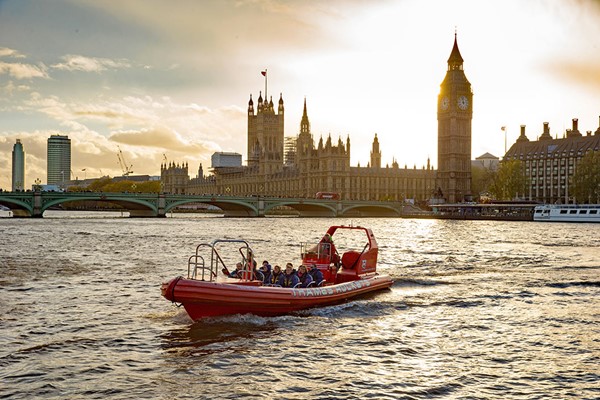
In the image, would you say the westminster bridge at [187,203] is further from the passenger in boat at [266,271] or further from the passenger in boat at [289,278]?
the passenger in boat at [289,278]

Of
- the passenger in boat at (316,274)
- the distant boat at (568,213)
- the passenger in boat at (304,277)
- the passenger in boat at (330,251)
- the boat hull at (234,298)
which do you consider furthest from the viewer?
the distant boat at (568,213)

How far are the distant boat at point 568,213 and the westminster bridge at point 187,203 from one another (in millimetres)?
33630

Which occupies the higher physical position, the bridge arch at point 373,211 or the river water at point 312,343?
the bridge arch at point 373,211

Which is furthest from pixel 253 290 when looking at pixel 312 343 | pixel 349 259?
pixel 349 259

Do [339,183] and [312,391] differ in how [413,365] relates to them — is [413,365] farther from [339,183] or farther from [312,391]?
[339,183]

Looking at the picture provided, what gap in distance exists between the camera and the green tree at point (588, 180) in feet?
465

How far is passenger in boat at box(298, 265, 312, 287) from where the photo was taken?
24.0 m

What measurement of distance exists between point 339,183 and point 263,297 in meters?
160

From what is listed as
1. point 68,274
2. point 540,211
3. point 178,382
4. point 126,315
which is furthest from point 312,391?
point 540,211

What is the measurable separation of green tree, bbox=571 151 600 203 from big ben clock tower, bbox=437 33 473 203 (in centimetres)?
4681

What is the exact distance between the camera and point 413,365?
57.6ft

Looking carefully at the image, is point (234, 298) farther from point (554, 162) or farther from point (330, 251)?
point (554, 162)

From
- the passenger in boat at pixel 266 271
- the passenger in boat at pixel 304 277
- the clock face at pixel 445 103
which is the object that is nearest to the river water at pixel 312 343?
the passenger in boat at pixel 304 277

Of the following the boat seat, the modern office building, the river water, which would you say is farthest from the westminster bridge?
the boat seat
